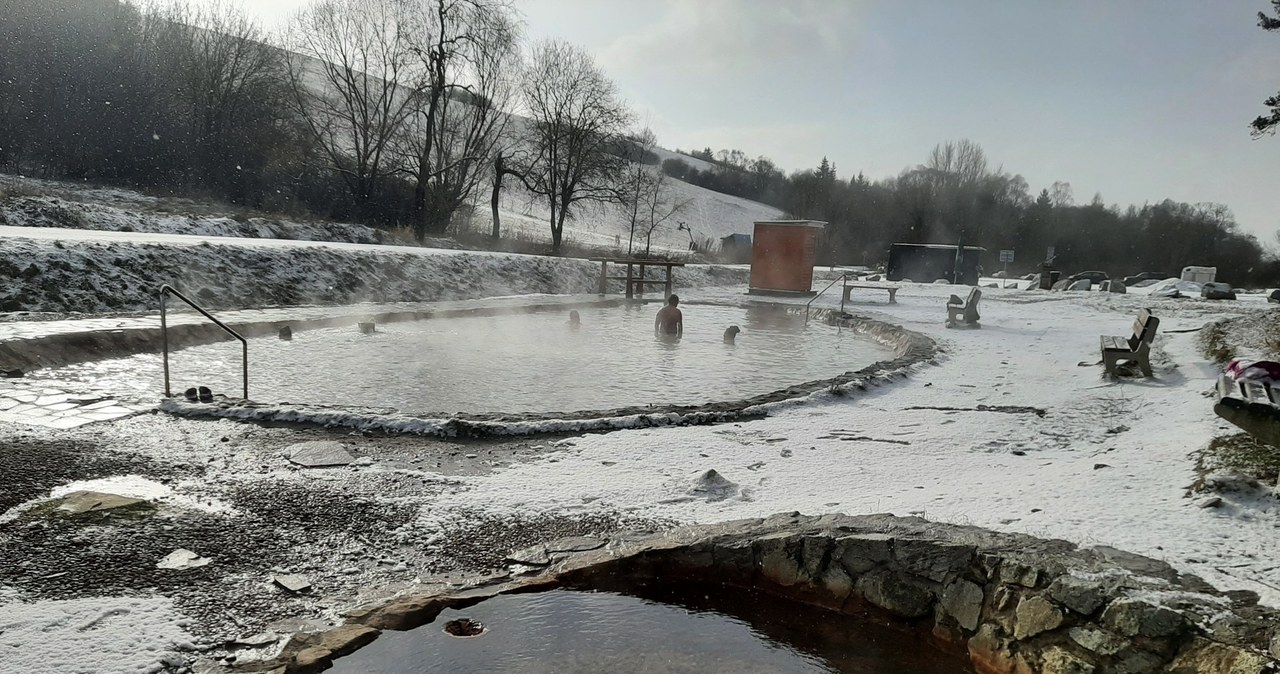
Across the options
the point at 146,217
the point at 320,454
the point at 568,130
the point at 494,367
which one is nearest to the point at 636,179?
the point at 568,130

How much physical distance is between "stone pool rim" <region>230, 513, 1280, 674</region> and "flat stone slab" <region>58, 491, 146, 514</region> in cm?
206

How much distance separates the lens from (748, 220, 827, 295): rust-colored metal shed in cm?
2338

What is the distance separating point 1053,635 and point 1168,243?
64.7 meters

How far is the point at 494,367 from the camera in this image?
30.0ft

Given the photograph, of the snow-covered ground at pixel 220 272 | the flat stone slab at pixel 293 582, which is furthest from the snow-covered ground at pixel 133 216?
the flat stone slab at pixel 293 582

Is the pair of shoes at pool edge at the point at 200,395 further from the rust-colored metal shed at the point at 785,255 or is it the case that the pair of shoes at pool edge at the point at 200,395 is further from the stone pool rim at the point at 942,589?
the rust-colored metal shed at the point at 785,255

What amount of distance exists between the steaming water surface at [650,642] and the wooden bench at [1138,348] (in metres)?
6.04

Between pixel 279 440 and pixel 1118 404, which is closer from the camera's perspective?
pixel 279 440

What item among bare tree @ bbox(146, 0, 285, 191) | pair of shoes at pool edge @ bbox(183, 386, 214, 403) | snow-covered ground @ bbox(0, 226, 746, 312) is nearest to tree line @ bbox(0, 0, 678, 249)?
bare tree @ bbox(146, 0, 285, 191)

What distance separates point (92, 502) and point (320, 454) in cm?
140

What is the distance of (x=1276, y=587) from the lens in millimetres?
2818

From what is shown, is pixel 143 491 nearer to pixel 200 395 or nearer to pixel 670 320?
pixel 200 395

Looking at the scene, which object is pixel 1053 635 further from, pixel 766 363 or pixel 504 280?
pixel 504 280

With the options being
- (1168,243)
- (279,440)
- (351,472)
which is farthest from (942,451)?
(1168,243)
